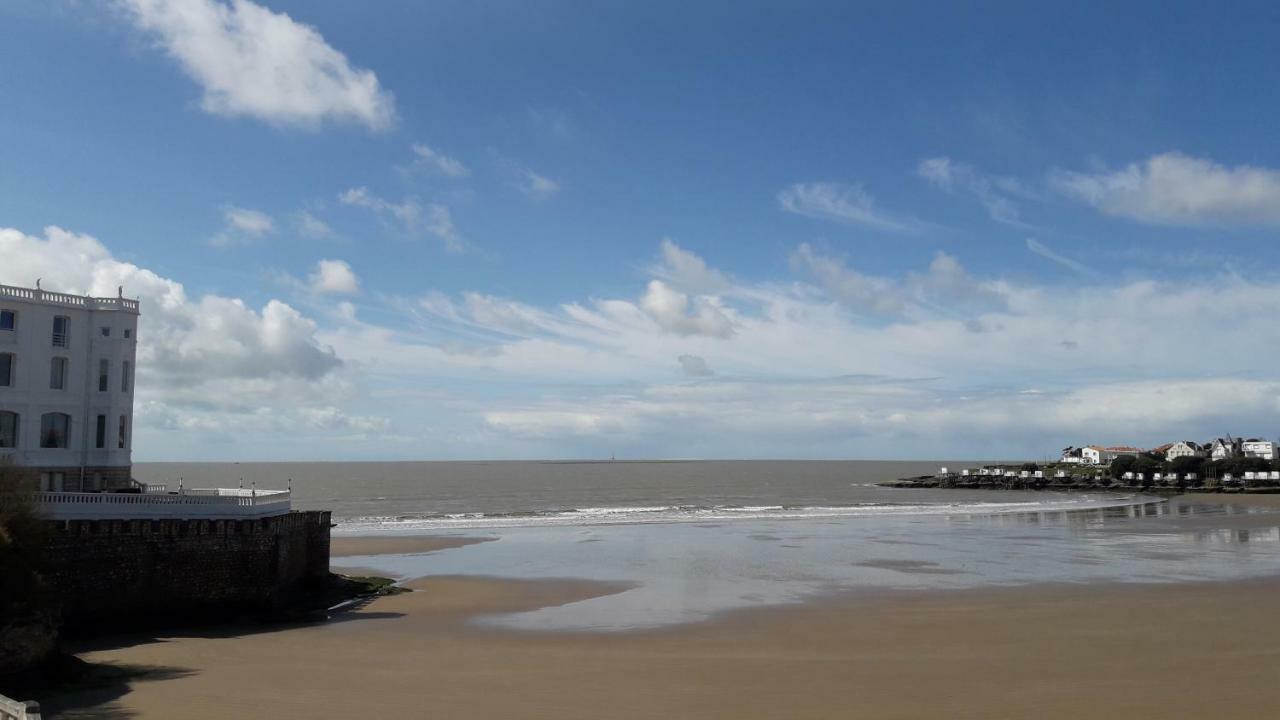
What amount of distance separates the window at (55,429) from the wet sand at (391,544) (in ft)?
56.3

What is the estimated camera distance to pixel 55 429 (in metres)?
30.6

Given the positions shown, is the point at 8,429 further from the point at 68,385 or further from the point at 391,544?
the point at 391,544

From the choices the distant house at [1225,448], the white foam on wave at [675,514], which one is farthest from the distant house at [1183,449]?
the white foam on wave at [675,514]

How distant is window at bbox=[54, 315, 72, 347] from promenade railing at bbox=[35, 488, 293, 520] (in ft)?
21.7

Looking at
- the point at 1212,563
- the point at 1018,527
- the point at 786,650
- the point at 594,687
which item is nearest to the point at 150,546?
the point at 594,687

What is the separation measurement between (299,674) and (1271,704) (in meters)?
21.6

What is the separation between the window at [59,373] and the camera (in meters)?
30.7

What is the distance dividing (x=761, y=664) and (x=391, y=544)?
34.0 m

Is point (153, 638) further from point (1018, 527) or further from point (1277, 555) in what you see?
point (1018, 527)

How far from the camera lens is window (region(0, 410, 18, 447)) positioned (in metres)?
29.4

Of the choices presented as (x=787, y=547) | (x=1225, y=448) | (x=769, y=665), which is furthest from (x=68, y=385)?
(x=1225, y=448)

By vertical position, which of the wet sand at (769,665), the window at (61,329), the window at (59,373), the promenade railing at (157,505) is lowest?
the wet sand at (769,665)

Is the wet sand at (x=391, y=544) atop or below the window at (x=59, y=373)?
below

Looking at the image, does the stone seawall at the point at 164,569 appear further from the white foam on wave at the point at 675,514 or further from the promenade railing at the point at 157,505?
the white foam on wave at the point at 675,514
